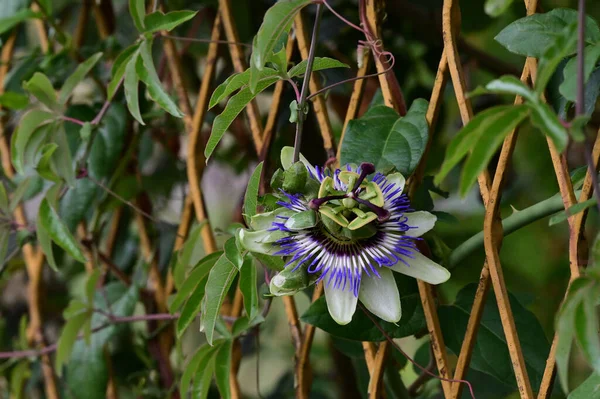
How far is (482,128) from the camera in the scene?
431 millimetres

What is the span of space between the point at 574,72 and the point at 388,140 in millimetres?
171

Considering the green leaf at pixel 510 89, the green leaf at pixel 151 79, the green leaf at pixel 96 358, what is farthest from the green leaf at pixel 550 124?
the green leaf at pixel 96 358

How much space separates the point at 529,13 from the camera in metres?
0.59

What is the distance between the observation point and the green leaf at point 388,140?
0.60m

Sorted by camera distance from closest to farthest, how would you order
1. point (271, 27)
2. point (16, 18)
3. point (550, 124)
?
point (550, 124) → point (271, 27) → point (16, 18)

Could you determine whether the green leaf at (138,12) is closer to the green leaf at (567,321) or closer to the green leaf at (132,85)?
the green leaf at (132,85)

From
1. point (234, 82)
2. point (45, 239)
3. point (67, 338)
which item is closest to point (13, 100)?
point (45, 239)

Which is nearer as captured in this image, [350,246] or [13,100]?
[350,246]

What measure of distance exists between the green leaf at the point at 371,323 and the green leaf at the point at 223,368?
0.14 metres

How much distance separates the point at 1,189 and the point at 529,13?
0.63 m

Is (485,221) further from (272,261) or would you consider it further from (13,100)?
(13,100)

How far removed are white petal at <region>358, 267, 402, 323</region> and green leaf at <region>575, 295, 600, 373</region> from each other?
0.16 metres

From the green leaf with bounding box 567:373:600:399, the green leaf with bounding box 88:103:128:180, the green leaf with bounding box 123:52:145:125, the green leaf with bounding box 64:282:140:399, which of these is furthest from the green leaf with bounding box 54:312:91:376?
the green leaf with bounding box 567:373:600:399

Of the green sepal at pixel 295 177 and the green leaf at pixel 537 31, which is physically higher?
the green leaf at pixel 537 31
